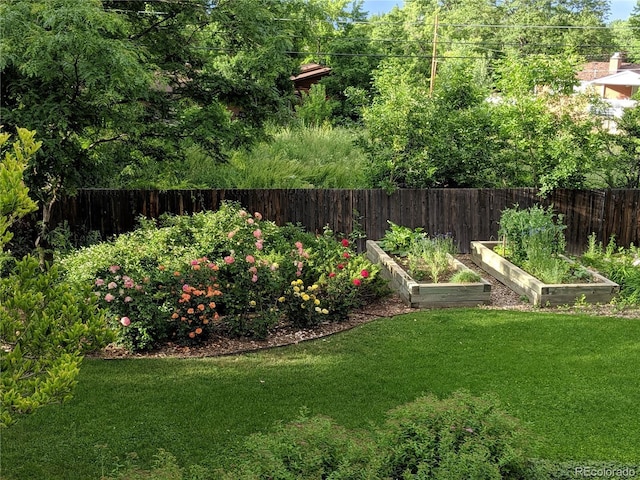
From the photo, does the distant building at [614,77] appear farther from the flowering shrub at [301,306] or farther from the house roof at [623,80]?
the flowering shrub at [301,306]

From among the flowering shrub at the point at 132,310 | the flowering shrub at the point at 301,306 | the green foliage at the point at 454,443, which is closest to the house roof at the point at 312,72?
the flowering shrub at the point at 301,306

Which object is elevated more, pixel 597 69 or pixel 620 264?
pixel 597 69

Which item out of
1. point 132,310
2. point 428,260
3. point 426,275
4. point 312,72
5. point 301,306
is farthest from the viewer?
point 312,72

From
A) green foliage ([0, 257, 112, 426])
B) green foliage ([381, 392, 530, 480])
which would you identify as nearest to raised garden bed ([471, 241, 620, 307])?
green foliage ([381, 392, 530, 480])

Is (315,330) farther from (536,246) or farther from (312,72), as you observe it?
(312,72)

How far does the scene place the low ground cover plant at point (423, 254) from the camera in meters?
7.85

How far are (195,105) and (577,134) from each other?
628cm

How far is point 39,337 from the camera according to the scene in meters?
2.58

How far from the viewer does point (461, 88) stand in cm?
1098

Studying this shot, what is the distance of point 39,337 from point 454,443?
6.25 feet

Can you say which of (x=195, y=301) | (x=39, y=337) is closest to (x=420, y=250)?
(x=195, y=301)

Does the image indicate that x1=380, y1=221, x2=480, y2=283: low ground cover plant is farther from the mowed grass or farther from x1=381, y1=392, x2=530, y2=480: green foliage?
x1=381, y1=392, x2=530, y2=480: green foliage

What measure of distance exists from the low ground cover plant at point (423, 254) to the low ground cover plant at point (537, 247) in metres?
0.87

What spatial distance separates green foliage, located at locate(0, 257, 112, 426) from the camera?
2410mm
